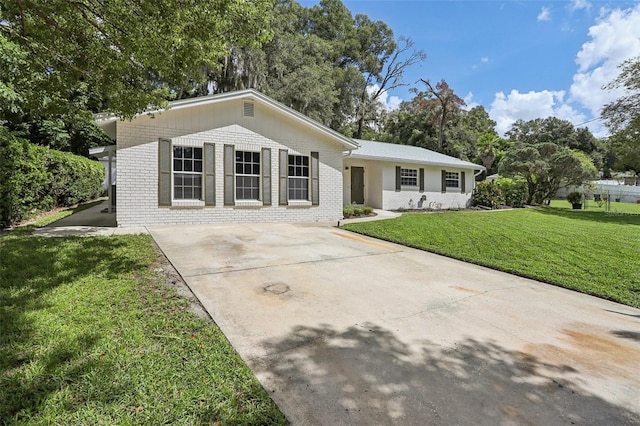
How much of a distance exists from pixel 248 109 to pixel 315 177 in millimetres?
3381

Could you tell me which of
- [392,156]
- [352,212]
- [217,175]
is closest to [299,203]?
[352,212]

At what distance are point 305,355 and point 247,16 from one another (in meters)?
6.40

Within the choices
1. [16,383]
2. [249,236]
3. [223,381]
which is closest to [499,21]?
[249,236]

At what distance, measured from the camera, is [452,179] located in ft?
58.1

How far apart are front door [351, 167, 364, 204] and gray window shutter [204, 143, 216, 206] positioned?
23.4 ft

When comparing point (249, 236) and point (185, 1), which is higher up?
point (185, 1)

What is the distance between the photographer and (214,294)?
3912 mm

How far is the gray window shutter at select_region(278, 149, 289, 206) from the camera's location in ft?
36.8

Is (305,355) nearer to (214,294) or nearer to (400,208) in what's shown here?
(214,294)

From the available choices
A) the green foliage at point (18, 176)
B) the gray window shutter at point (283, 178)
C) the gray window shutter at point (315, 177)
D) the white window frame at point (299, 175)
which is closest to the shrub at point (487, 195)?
the gray window shutter at point (315, 177)

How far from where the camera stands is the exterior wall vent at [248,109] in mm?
10648

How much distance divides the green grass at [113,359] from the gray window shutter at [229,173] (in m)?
6.19

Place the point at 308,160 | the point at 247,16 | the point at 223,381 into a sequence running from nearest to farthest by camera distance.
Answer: the point at 223,381
the point at 247,16
the point at 308,160

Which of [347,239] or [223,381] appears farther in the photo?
[347,239]
